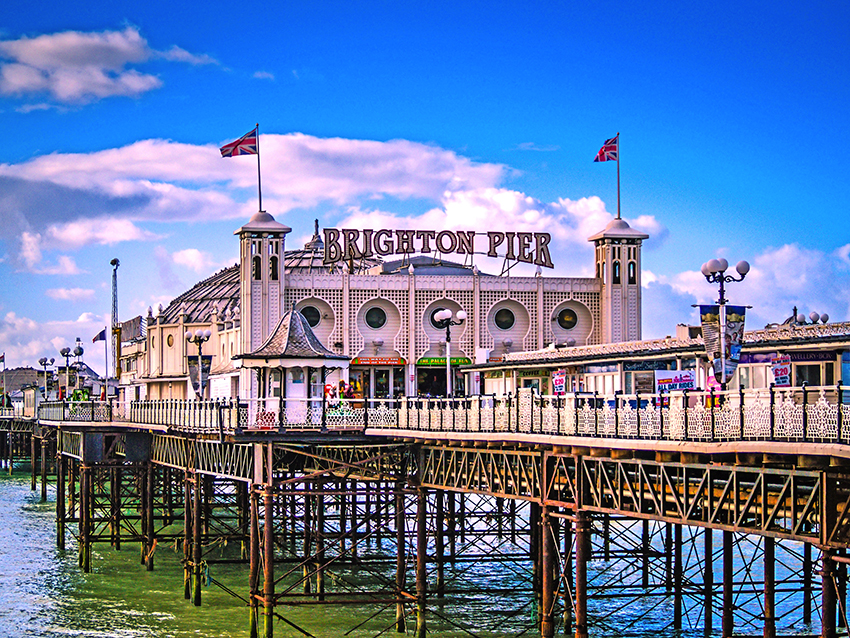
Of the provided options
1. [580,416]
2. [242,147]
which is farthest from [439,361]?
[580,416]

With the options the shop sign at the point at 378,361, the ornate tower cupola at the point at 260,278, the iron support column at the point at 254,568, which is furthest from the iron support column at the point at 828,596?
the shop sign at the point at 378,361

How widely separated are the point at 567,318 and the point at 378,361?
12.3 meters

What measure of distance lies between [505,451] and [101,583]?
83.7ft

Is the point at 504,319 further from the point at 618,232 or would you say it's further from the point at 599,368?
the point at 599,368

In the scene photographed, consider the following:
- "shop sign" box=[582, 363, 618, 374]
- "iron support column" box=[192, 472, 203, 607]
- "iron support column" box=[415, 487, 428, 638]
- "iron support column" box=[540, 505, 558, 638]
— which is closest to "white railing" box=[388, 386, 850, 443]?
"iron support column" box=[540, 505, 558, 638]

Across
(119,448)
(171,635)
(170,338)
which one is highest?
(170,338)

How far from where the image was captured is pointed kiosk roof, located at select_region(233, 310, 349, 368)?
4141 centimetres

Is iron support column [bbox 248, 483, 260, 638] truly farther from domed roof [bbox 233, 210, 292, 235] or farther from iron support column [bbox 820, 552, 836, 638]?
domed roof [bbox 233, 210, 292, 235]

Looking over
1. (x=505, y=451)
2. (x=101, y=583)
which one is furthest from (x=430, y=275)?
(x=505, y=451)

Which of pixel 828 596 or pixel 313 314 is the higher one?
pixel 313 314

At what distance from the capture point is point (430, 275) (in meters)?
76.7

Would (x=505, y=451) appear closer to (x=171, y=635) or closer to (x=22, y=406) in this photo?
(x=171, y=635)

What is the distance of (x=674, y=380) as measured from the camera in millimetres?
42312

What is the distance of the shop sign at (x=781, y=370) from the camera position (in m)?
32.4
